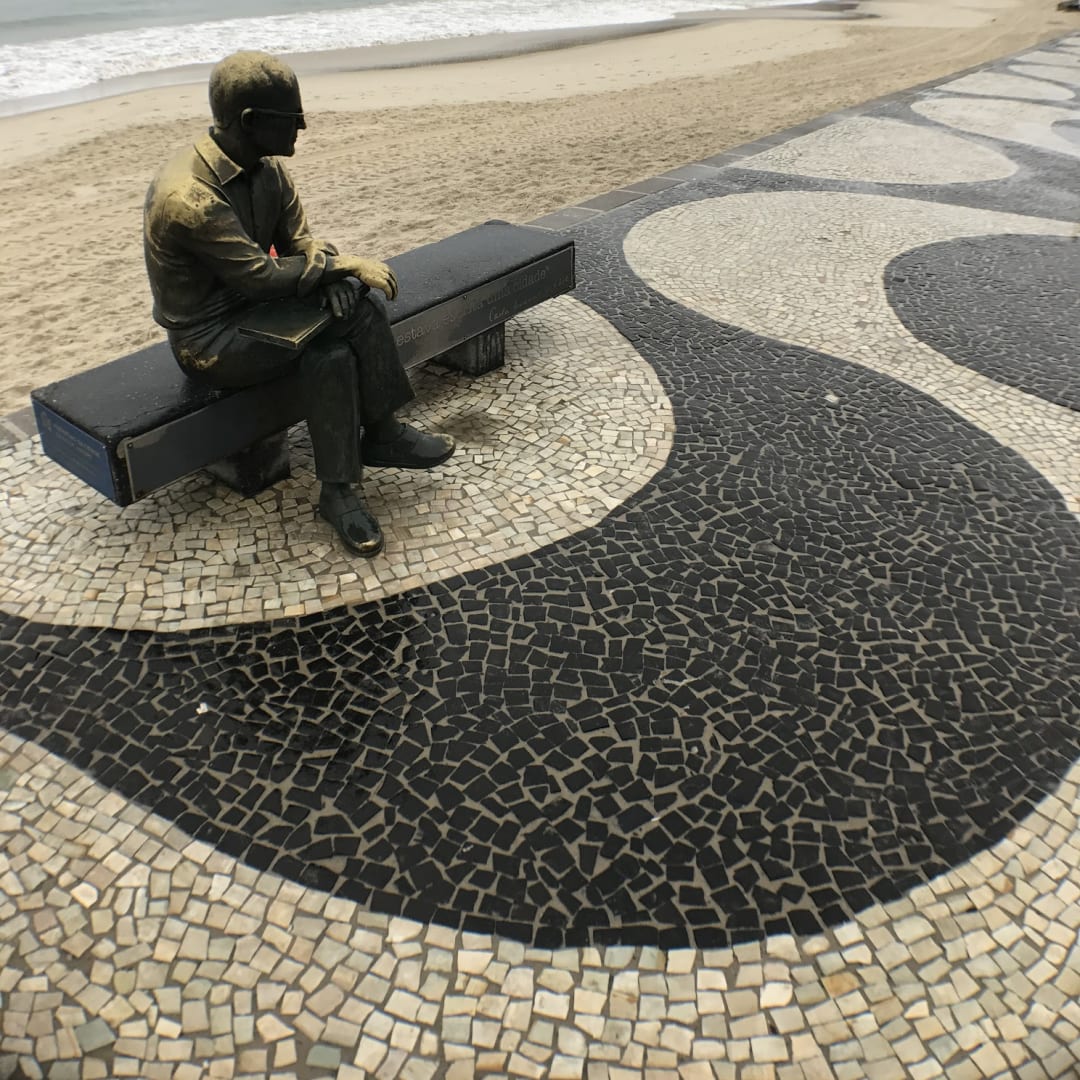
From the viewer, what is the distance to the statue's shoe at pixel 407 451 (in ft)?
14.1

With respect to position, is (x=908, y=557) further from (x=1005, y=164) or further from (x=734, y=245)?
(x=1005, y=164)

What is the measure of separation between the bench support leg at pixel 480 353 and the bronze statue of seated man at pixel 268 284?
52.0 inches

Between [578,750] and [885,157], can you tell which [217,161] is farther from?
[885,157]

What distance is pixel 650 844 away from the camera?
2.89 meters

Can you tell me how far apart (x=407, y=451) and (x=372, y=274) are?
32.0 inches

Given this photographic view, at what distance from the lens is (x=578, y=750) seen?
3186 millimetres

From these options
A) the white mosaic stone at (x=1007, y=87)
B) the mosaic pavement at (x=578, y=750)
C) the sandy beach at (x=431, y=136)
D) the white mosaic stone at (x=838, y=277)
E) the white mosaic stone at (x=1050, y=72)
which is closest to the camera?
the mosaic pavement at (x=578, y=750)

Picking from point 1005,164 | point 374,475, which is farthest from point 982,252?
point 374,475

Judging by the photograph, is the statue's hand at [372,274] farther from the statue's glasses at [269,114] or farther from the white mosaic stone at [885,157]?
the white mosaic stone at [885,157]

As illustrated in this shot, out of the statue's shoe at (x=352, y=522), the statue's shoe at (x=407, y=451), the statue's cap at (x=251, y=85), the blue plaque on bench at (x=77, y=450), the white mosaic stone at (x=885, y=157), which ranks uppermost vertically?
the statue's cap at (x=251, y=85)

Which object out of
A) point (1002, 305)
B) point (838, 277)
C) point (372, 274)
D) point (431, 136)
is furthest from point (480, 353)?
point (431, 136)

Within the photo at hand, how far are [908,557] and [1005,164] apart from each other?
8095 mm

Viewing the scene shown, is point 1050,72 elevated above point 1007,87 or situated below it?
below

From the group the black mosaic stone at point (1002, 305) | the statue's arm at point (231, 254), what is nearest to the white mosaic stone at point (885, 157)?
the black mosaic stone at point (1002, 305)
